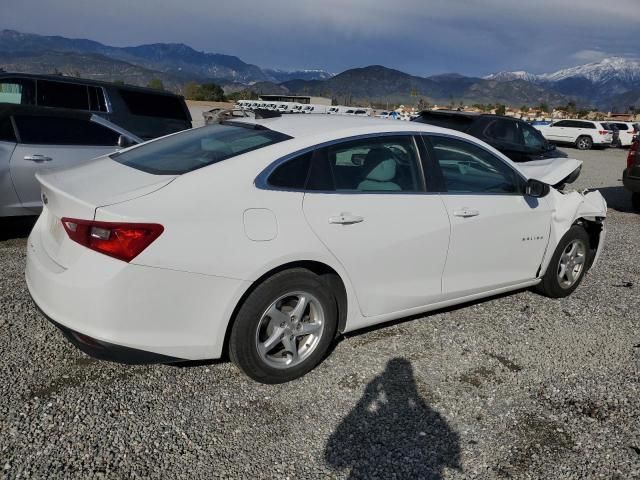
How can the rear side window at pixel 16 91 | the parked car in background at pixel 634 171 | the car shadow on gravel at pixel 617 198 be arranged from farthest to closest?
the car shadow on gravel at pixel 617 198 < the parked car in background at pixel 634 171 < the rear side window at pixel 16 91

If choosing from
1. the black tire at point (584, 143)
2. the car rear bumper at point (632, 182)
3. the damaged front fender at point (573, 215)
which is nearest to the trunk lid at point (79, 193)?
the damaged front fender at point (573, 215)

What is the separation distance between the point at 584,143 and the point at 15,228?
2797 centimetres

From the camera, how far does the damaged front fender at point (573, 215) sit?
168 inches

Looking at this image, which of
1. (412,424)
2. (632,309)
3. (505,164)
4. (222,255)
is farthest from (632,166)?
(222,255)

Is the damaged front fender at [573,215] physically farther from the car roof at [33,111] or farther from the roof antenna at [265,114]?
the car roof at [33,111]

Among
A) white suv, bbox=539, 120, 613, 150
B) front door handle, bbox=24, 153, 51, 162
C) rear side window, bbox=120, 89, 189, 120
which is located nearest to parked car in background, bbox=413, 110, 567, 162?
rear side window, bbox=120, 89, 189, 120

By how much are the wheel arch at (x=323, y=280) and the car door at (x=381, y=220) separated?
93 millimetres

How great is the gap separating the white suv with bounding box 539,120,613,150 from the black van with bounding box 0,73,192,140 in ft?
82.2

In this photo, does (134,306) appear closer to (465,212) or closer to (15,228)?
(465,212)

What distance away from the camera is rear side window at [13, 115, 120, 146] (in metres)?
5.23

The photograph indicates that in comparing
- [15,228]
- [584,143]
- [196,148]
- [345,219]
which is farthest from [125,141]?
[584,143]

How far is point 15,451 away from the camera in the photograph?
2.28 metres

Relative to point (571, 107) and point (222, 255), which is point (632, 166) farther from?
point (571, 107)

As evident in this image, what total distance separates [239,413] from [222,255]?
89 centimetres
